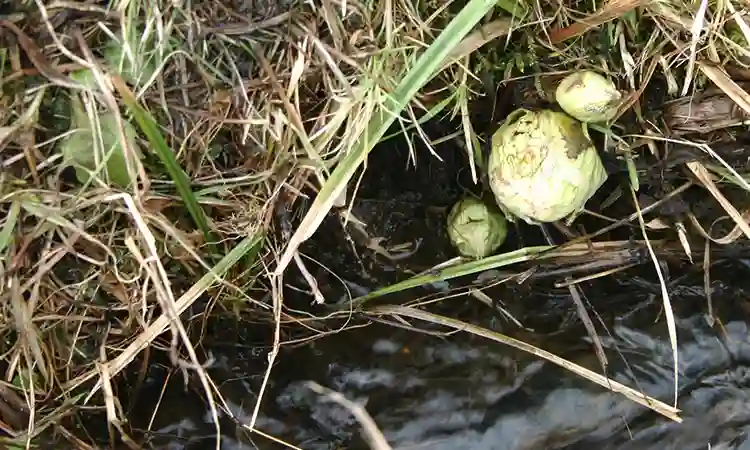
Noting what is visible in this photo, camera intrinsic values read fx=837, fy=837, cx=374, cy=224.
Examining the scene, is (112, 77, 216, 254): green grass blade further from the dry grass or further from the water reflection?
the water reflection

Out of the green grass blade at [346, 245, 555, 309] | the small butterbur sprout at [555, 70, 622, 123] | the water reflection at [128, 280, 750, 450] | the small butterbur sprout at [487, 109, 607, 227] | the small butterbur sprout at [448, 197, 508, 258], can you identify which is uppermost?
the small butterbur sprout at [555, 70, 622, 123]

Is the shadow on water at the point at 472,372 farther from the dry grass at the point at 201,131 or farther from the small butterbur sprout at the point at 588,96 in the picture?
the small butterbur sprout at the point at 588,96

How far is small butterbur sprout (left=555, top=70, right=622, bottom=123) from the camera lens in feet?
3.84

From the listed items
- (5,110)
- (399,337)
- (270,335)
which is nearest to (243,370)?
(270,335)

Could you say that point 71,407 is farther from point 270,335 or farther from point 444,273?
point 444,273

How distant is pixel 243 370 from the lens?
4.17 ft

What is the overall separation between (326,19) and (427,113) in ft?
0.68

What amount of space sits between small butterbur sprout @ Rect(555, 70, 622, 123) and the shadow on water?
9.0 inches

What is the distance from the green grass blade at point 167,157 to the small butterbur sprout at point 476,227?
376 millimetres

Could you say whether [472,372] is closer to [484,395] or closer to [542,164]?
[484,395]

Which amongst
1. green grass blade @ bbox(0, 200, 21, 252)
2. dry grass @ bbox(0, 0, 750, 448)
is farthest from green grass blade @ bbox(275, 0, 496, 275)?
green grass blade @ bbox(0, 200, 21, 252)

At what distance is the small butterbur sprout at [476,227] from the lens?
1284mm

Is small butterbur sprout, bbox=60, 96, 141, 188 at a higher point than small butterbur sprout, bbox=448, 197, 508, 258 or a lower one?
higher

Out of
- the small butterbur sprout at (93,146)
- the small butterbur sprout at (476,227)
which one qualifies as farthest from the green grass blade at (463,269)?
the small butterbur sprout at (93,146)
